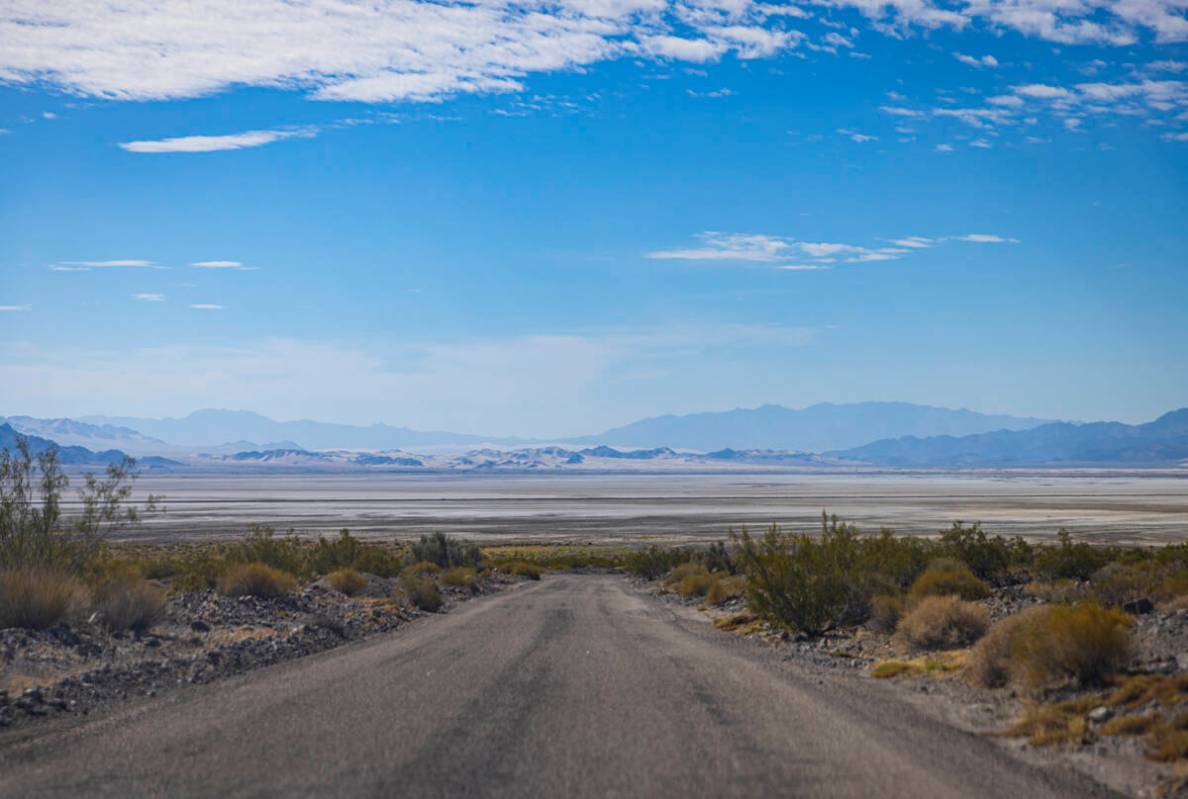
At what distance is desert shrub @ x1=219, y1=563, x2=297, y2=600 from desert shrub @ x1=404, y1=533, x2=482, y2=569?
67.5 feet

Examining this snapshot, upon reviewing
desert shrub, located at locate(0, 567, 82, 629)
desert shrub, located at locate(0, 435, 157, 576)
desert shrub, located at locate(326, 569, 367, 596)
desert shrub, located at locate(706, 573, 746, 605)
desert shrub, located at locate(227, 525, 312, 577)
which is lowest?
desert shrub, located at locate(706, 573, 746, 605)

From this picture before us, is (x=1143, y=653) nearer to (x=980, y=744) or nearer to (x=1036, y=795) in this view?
(x=980, y=744)

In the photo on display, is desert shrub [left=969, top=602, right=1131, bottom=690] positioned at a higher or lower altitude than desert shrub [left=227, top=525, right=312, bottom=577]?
higher

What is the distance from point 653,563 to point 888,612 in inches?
1179

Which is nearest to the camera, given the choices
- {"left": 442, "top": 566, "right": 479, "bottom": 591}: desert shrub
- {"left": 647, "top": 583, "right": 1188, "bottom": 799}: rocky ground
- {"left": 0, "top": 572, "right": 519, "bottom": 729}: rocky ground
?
{"left": 647, "top": 583, "right": 1188, "bottom": 799}: rocky ground

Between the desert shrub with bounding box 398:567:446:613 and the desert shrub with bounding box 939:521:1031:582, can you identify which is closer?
the desert shrub with bounding box 939:521:1031:582

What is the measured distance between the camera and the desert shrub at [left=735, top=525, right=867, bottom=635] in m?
22.0

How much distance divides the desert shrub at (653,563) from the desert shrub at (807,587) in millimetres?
27131

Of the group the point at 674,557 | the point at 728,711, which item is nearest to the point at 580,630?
the point at 728,711

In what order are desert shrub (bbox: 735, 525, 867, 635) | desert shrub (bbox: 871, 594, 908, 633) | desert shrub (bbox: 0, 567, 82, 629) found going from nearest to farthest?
desert shrub (bbox: 0, 567, 82, 629), desert shrub (bbox: 871, 594, 908, 633), desert shrub (bbox: 735, 525, 867, 635)

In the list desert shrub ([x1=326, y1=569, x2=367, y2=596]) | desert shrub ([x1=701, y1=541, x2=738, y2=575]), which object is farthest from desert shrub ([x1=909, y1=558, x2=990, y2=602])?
desert shrub ([x1=701, y1=541, x2=738, y2=575])

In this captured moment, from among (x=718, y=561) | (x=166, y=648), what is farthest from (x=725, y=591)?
(x=166, y=648)

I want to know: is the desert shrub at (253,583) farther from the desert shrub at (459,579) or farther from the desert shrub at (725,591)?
the desert shrub at (725,591)

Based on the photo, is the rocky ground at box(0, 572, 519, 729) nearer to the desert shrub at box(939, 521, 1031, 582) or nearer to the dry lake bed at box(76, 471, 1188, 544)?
the desert shrub at box(939, 521, 1031, 582)
